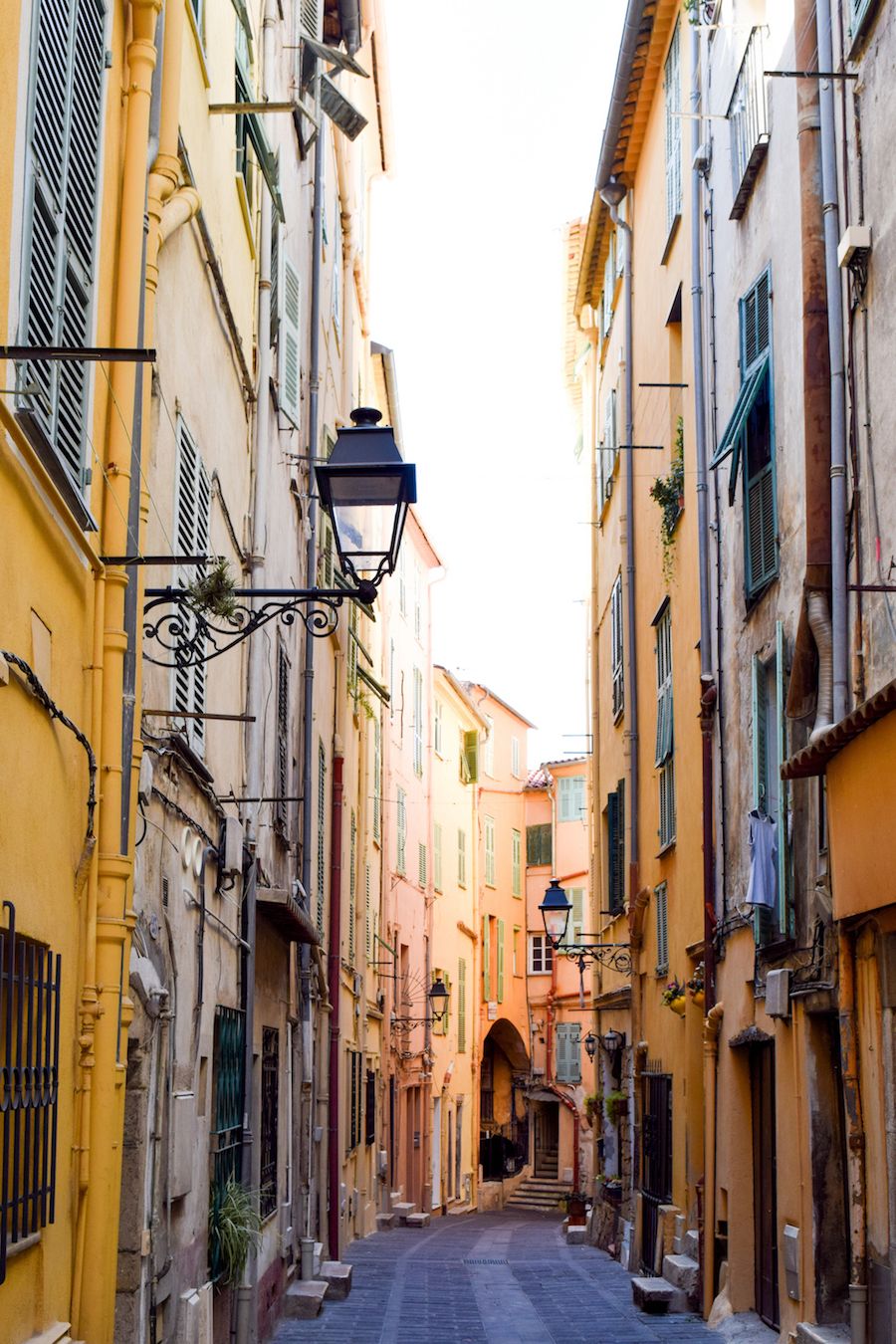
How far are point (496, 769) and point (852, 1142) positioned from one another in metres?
41.7

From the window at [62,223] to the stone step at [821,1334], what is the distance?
6.61 meters

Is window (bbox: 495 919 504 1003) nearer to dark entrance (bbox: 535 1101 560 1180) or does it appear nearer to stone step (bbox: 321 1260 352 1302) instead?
dark entrance (bbox: 535 1101 560 1180)

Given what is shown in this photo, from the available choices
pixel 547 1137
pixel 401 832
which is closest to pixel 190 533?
pixel 401 832

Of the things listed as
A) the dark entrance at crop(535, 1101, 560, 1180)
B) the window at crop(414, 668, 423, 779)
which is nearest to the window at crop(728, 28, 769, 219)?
the window at crop(414, 668, 423, 779)

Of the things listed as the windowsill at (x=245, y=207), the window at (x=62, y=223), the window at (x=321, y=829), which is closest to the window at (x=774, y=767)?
the windowsill at (x=245, y=207)

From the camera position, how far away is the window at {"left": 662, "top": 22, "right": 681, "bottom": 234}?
17875 mm

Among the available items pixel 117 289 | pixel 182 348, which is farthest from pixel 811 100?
pixel 117 289

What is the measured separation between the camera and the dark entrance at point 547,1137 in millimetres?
46469

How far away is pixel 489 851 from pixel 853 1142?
39372 millimetres

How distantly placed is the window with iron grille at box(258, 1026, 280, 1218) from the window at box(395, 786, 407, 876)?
18.2m

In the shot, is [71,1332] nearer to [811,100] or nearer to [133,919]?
[133,919]

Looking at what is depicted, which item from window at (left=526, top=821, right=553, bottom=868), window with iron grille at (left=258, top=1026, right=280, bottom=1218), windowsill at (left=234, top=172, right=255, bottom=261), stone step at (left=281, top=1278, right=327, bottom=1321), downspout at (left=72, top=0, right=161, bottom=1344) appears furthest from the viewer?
window at (left=526, top=821, right=553, bottom=868)

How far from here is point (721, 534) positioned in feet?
46.9

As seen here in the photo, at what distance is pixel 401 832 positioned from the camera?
33.4 m
